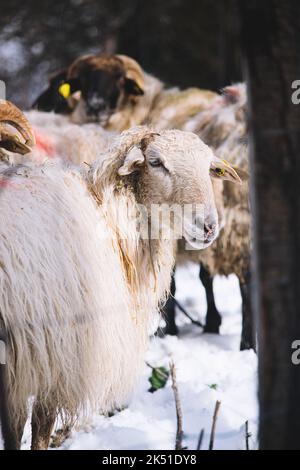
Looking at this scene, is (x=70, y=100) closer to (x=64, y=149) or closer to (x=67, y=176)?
(x=64, y=149)

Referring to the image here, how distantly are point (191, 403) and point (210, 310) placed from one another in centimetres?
180

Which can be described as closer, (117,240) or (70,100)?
(117,240)

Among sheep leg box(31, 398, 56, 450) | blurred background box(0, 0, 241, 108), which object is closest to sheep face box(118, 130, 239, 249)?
sheep leg box(31, 398, 56, 450)

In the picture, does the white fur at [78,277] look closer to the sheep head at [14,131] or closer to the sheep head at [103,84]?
the sheep head at [14,131]

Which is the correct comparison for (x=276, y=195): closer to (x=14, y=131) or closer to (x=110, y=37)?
(x=14, y=131)

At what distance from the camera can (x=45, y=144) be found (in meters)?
4.68

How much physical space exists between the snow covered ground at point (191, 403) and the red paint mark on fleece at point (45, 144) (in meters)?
1.46

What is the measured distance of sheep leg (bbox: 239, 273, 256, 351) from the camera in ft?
15.6

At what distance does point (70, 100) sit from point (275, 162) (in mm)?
4493

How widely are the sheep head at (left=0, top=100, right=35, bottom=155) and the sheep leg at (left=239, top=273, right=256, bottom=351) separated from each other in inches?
86.4

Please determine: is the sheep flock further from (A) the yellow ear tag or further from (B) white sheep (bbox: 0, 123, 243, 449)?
(A) the yellow ear tag

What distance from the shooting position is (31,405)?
8.89ft

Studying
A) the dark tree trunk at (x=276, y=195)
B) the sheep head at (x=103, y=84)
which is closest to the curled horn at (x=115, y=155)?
the dark tree trunk at (x=276, y=195)

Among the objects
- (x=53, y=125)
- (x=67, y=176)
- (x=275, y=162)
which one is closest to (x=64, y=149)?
(x=53, y=125)
